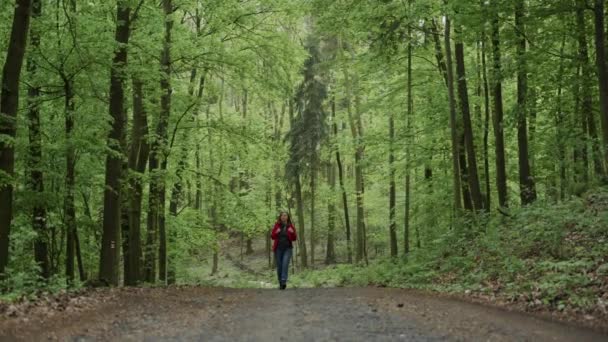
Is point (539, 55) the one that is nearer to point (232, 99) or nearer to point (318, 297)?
point (318, 297)

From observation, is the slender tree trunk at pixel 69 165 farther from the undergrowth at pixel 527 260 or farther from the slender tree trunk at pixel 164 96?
the undergrowth at pixel 527 260

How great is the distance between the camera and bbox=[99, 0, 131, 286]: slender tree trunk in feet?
40.0

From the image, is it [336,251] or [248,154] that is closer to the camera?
[248,154]

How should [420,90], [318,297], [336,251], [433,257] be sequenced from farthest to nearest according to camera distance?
[336,251] → [420,90] → [433,257] → [318,297]

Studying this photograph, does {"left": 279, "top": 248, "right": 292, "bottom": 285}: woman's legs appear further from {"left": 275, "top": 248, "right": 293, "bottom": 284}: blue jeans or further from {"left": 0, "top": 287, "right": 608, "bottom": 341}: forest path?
{"left": 0, "top": 287, "right": 608, "bottom": 341}: forest path

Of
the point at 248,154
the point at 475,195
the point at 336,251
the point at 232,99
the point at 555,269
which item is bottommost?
the point at 336,251

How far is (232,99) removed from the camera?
5384cm

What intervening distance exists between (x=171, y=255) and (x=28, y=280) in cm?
966

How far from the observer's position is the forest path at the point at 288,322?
19.0 ft

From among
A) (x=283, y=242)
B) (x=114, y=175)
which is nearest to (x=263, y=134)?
(x=283, y=242)

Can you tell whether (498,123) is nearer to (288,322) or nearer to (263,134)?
(263,134)

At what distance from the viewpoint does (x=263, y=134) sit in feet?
55.1

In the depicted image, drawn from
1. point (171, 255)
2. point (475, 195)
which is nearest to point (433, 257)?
point (475, 195)

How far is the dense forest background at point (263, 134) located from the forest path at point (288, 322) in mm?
1351
